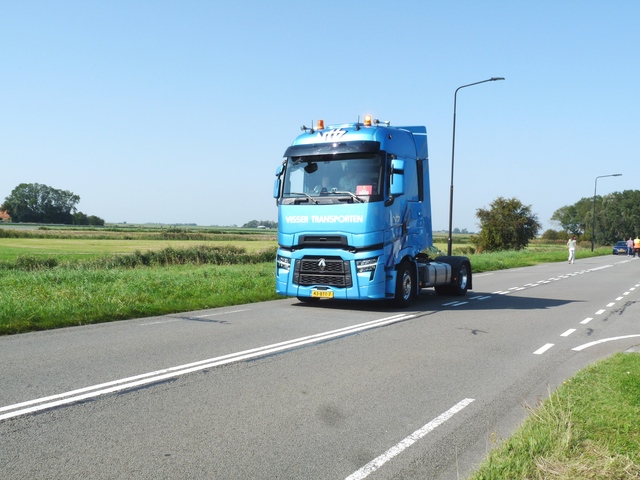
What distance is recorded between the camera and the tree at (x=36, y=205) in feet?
406

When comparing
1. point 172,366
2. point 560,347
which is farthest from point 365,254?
point 172,366

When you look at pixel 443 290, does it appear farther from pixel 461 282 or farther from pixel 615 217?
pixel 615 217

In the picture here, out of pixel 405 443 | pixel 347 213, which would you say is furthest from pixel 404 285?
pixel 405 443

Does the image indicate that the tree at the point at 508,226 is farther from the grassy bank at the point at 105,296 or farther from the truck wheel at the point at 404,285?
the truck wheel at the point at 404,285

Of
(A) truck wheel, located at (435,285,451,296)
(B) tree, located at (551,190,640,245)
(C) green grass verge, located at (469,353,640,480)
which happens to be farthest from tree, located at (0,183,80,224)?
(C) green grass verge, located at (469,353,640,480)

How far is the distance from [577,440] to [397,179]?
332 inches

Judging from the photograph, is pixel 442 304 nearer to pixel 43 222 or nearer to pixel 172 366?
pixel 172 366

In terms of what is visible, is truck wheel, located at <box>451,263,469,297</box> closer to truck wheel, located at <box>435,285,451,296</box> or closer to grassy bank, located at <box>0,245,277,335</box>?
truck wheel, located at <box>435,285,451,296</box>

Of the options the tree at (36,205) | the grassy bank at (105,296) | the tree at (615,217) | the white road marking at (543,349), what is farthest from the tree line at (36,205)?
the white road marking at (543,349)

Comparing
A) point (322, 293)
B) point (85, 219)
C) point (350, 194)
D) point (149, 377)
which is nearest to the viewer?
point (149, 377)

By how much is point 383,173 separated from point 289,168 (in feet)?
6.85

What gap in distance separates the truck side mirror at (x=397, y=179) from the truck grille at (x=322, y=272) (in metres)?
1.73

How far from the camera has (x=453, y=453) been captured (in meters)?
4.49

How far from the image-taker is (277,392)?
6.05 m
